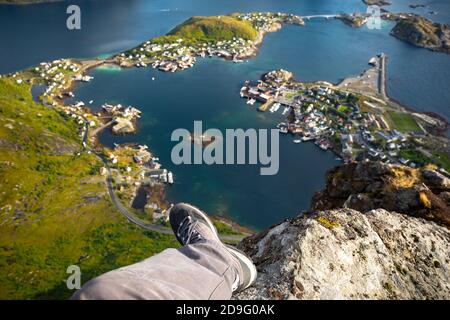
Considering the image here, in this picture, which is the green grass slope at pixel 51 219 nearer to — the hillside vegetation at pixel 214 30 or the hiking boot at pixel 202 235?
the hiking boot at pixel 202 235

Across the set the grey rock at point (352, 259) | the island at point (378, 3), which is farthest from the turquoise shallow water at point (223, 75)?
the grey rock at point (352, 259)

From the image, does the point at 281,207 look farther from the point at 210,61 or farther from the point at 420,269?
the point at 210,61

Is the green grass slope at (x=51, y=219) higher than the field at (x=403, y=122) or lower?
lower

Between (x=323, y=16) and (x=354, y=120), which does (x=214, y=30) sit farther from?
(x=354, y=120)

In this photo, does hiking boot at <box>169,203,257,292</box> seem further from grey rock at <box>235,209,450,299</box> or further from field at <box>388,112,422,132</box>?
field at <box>388,112,422,132</box>

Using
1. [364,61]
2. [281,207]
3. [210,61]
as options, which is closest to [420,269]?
[281,207]

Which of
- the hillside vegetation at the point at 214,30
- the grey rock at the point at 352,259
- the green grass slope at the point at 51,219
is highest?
the grey rock at the point at 352,259

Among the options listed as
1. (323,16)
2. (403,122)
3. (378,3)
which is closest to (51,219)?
(403,122)
